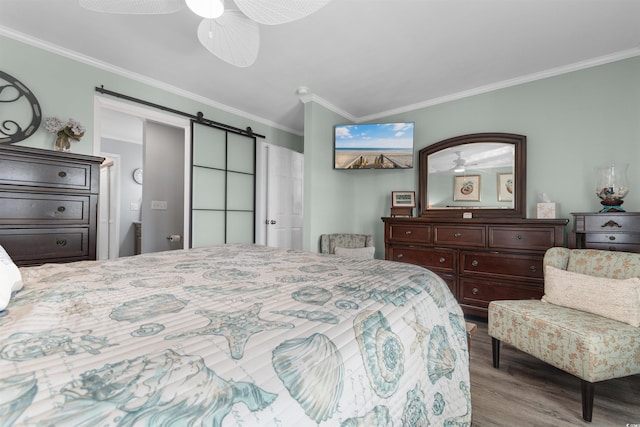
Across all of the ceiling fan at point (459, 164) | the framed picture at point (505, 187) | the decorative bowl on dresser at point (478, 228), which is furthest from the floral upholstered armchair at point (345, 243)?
the framed picture at point (505, 187)

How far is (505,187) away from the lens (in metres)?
2.99

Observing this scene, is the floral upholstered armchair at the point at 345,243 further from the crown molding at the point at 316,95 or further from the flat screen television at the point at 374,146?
the crown molding at the point at 316,95

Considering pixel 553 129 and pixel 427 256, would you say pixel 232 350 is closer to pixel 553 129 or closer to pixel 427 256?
pixel 427 256

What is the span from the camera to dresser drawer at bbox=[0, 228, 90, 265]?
5.96ft

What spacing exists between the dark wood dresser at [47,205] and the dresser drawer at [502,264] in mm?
3406

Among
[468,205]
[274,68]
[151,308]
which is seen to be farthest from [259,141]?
[151,308]

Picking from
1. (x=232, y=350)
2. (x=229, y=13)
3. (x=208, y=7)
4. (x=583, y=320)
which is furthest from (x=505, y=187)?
(x=232, y=350)

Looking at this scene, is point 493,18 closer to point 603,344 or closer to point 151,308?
point 603,344

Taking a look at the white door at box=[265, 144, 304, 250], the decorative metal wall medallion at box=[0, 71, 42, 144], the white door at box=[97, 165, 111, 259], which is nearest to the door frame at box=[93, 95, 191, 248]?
the decorative metal wall medallion at box=[0, 71, 42, 144]

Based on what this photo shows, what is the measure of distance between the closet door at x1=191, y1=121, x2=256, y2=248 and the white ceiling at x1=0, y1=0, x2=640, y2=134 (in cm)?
62

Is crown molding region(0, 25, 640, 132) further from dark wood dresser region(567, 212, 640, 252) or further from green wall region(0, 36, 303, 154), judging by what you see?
dark wood dresser region(567, 212, 640, 252)

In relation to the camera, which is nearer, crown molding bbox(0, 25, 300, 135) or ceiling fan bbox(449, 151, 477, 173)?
crown molding bbox(0, 25, 300, 135)

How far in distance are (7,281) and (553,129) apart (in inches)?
156

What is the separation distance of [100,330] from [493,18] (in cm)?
285
